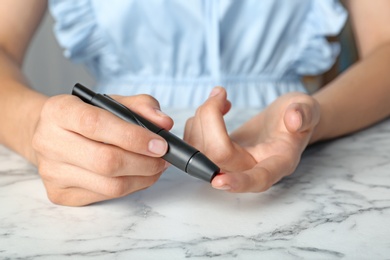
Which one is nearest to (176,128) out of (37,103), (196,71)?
(37,103)

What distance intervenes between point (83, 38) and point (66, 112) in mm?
495

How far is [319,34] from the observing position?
0.97 m

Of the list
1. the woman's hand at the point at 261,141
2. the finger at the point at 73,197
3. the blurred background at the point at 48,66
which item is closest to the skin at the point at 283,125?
the woman's hand at the point at 261,141

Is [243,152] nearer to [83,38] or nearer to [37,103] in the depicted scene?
[37,103]

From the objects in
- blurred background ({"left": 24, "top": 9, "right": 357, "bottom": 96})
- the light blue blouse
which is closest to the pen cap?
the light blue blouse

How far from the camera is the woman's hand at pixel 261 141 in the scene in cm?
49

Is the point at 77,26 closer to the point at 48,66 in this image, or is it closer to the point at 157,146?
the point at 157,146

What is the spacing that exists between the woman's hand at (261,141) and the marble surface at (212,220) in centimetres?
2

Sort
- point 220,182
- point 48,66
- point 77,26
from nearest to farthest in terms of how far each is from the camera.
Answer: point 220,182 → point 77,26 → point 48,66

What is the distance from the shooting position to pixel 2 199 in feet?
1.62

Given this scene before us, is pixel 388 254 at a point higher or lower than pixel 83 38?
lower

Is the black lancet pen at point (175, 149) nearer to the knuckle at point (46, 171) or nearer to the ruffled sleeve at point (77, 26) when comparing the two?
the knuckle at point (46, 171)

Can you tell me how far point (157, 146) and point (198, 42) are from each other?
0.52 meters

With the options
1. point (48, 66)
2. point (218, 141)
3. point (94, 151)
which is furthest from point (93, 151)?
point (48, 66)
